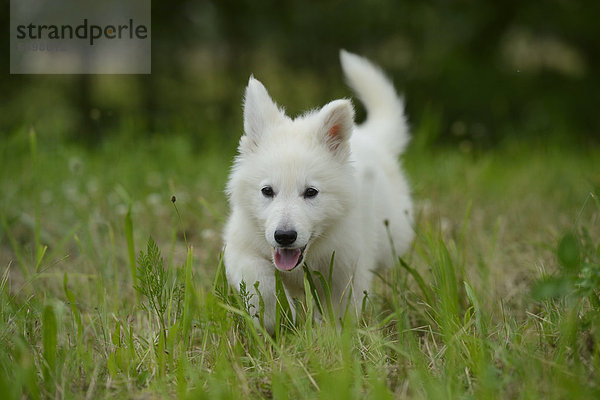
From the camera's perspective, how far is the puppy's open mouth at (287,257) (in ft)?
8.24

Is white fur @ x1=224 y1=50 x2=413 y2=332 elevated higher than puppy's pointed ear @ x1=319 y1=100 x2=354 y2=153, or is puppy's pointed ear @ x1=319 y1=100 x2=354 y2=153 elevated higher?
puppy's pointed ear @ x1=319 y1=100 x2=354 y2=153

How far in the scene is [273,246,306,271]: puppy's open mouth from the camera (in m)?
2.51

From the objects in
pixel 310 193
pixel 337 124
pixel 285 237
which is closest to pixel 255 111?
pixel 337 124

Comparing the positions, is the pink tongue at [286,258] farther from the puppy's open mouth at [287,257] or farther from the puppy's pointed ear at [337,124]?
the puppy's pointed ear at [337,124]

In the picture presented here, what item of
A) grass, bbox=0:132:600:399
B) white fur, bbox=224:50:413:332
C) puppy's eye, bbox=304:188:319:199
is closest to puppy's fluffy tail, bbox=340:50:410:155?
grass, bbox=0:132:600:399

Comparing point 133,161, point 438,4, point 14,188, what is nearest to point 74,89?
point 133,161

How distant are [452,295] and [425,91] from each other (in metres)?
7.07

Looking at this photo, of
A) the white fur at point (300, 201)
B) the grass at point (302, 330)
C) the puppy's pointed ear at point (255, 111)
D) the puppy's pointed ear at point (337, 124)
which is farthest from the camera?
the puppy's pointed ear at point (255, 111)

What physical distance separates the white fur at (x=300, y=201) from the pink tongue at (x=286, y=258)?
0.19 feet

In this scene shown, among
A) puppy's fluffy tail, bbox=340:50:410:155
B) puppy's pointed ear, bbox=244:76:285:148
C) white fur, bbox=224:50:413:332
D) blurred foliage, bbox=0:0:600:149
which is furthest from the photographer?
blurred foliage, bbox=0:0:600:149

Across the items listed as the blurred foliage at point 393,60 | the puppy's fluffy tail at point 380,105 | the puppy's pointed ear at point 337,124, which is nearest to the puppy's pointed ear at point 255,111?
the puppy's pointed ear at point 337,124

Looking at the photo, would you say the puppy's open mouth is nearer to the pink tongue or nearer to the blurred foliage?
the pink tongue

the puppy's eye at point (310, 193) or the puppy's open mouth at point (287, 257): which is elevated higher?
the puppy's eye at point (310, 193)

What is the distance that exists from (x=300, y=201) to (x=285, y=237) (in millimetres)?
225
